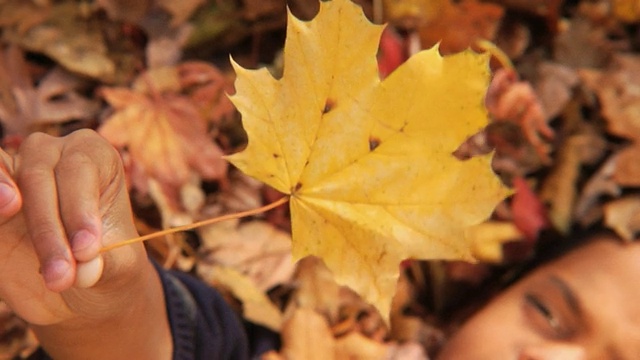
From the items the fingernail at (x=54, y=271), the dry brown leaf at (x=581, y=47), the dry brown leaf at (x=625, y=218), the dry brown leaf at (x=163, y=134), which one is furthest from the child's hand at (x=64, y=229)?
the dry brown leaf at (x=581, y=47)

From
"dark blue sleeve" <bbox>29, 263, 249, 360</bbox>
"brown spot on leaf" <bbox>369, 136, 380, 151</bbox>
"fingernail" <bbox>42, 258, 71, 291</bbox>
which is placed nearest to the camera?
"fingernail" <bbox>42, 258, 71, 291</bbox>

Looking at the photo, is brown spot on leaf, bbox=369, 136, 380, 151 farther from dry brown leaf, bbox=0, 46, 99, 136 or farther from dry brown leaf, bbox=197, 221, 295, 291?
dry brown leaf, bbox=0, 46, 99, 136

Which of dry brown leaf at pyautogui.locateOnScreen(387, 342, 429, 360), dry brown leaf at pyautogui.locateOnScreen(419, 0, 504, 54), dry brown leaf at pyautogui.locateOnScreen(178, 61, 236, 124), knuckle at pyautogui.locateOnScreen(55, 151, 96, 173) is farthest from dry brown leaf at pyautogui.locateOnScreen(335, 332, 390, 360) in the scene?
knuckle at pyautogui.locateOnScreen(55, 151, 96, 173)

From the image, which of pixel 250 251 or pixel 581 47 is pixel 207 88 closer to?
pixel 250 251

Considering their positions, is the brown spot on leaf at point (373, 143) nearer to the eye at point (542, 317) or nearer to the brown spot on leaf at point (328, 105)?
the brown spot on leaf at point (328, 105)

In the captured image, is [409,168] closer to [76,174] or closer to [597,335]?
[76,174]


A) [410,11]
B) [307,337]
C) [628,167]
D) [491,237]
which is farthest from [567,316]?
[410,11]
